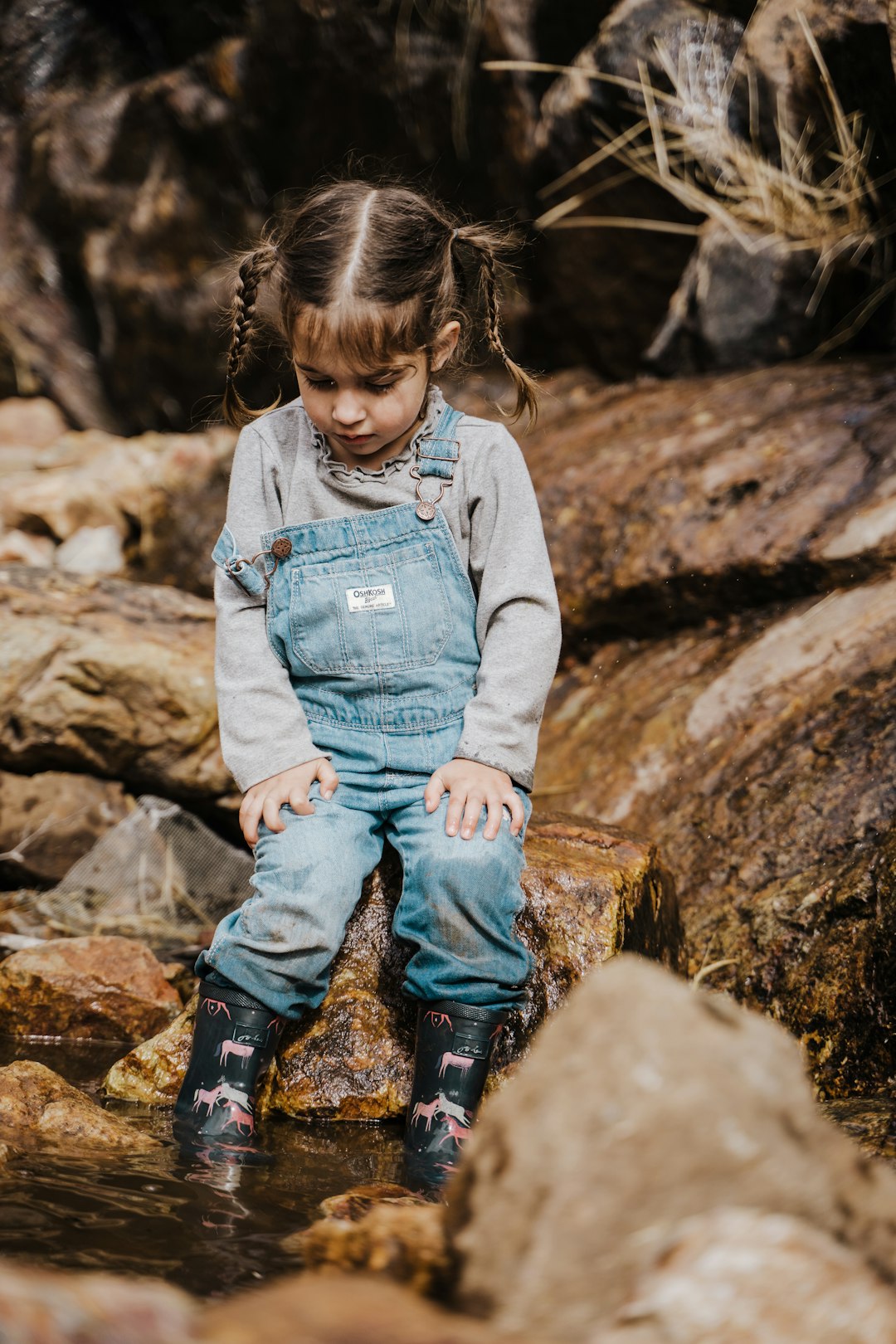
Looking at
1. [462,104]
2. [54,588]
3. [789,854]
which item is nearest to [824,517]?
[789,854]

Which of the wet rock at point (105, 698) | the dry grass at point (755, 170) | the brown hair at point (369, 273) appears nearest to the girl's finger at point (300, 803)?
the brown hair at point (369, 273)

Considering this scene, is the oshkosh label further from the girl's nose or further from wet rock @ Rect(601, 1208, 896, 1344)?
wet rock @ Rect(601, 1208, 896, 1344)

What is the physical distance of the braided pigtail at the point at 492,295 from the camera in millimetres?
2811

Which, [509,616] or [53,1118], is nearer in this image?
[53,1118]

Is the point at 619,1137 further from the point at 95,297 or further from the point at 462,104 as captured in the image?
the point at 95,297

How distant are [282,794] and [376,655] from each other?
14.3 inches

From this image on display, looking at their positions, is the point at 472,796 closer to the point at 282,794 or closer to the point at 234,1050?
the point at 282,794

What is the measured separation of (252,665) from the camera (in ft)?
8.55

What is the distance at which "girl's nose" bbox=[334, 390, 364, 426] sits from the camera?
8.14 ft

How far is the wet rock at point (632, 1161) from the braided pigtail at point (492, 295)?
1791 mm

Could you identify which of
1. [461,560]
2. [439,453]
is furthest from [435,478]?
[461,560]

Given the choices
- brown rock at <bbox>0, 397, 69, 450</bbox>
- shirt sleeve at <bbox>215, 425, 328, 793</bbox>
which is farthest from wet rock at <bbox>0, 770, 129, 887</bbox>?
brown rock at <bbox>0, 397, 69, 450</bbox>

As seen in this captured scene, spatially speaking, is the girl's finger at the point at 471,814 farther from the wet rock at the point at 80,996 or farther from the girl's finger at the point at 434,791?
the wet rock at the point at 80,996

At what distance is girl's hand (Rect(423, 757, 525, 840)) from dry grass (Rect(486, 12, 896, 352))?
3138 millimetres
